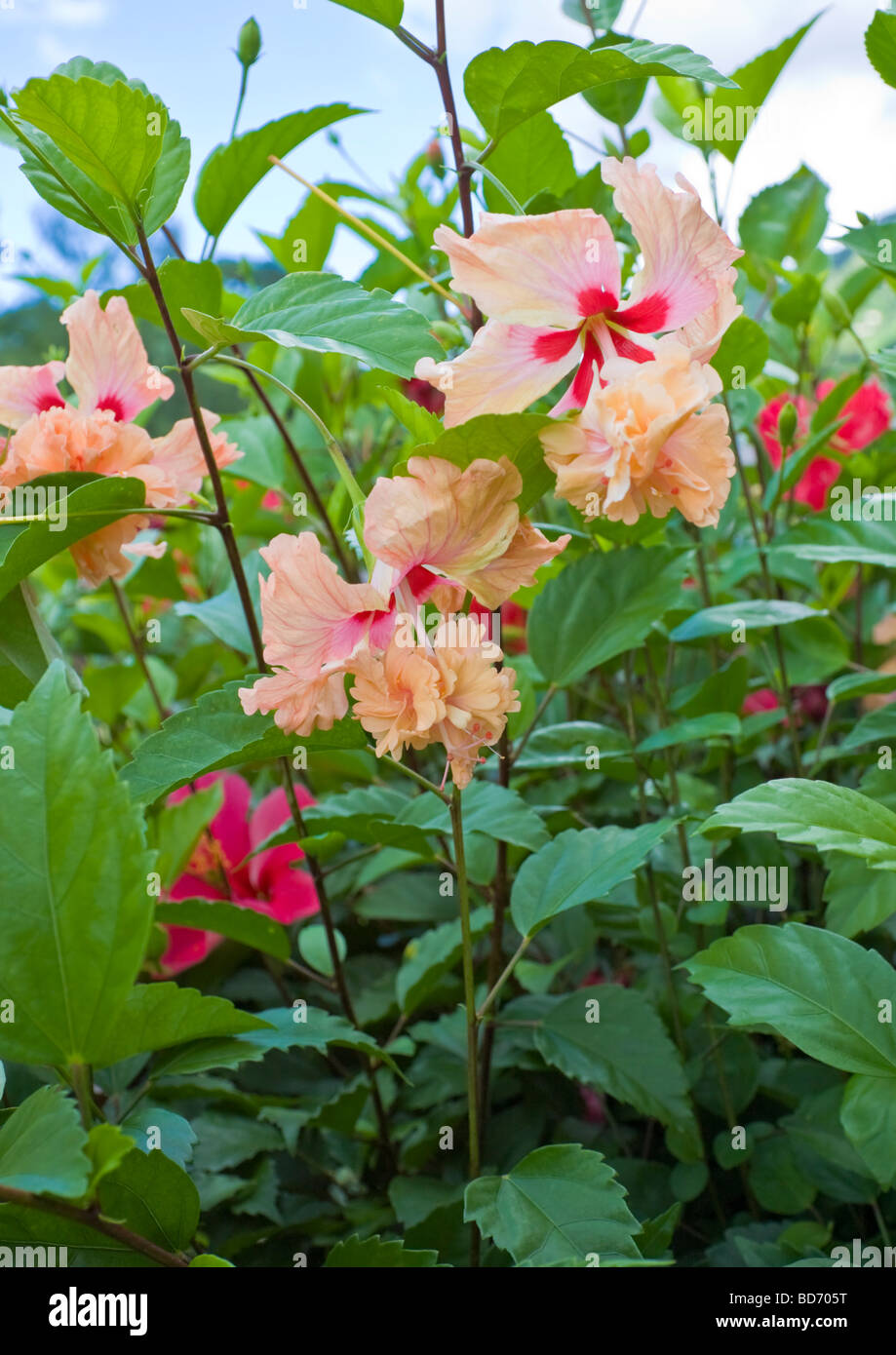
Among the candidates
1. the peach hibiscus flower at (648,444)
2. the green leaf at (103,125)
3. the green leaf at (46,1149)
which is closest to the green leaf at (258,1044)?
the green leaf at (46,1149)

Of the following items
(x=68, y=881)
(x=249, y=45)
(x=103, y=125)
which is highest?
(x=249, y=45)

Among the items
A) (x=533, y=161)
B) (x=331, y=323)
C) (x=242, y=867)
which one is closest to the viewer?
(x=331, y=323)

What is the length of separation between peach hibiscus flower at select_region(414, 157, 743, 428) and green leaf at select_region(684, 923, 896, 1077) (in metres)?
0.32

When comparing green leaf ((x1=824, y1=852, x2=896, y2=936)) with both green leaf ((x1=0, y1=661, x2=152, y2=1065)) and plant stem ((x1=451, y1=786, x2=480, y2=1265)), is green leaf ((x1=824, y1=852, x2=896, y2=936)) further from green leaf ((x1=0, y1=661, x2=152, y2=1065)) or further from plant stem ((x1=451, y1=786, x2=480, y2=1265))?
green leaf ((x1=0, y1=661, x2=152, y2=1065))

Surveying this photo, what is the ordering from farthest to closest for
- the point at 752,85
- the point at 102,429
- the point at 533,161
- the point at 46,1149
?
the point at 752,85 → the point at 533,161 → the point at 102,429 → the point at 46,1149

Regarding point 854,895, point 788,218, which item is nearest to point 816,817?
point 854,895

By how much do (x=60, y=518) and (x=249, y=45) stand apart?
35 centimetres

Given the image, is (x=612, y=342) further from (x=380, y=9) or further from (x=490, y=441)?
(x=380, y=9)

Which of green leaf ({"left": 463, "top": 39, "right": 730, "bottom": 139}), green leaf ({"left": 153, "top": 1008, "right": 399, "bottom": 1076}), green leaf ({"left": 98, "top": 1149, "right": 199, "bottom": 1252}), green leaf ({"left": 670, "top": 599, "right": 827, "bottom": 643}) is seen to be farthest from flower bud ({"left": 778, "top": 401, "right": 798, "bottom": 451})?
green leaf ({"left": 98, "top": 1149, "right": 199, "bottom": 1252})

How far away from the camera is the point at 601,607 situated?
0.75 meters

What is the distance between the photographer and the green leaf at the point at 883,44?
0.70 meters

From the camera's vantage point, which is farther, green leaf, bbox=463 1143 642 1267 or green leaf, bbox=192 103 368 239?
green leaf, bbox=192 103 368 239

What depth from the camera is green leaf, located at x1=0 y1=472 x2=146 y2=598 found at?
55cm

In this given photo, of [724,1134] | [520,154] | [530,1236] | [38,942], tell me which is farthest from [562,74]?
[724,1134]
